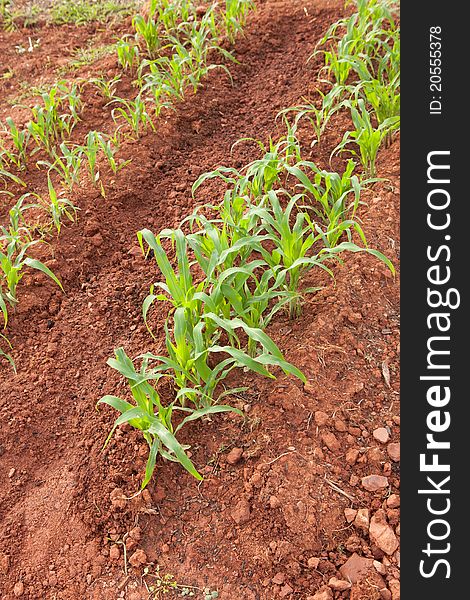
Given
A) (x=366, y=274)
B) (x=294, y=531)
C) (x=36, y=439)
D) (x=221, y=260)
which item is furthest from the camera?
(x=366, y=274)

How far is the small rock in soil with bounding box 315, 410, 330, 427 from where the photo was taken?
7.09 feet

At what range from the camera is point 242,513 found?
2010mm

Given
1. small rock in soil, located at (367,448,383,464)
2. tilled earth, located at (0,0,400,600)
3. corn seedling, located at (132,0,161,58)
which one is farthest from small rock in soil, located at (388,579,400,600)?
corn seedling, located at (132,0,161,58)

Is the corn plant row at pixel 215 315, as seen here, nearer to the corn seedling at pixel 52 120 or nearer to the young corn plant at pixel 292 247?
the young corn plant at pixel 292 247

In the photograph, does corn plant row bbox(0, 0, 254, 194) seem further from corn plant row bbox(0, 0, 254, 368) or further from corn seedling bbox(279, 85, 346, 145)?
corn seedling bbox(279, 85, 346, 145)

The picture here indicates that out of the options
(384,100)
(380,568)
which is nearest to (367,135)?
(384,100)

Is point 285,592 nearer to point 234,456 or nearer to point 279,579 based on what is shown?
point 279,579

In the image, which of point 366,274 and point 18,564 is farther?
point 366,274

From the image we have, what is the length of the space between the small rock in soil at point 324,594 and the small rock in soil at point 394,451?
1.63 ft

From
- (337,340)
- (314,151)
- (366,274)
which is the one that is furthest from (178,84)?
(337,340)

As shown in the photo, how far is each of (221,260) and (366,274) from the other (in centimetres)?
74

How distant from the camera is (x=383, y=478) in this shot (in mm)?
2041

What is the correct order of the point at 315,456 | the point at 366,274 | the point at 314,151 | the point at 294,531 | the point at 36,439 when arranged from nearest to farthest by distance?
1. the point at 294,531
2. the point at 315,456
3. the point at 36,439
4. the point at 366,274
5. the point at 314,151

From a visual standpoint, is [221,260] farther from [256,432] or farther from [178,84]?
[178,84]
